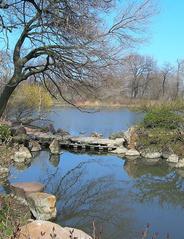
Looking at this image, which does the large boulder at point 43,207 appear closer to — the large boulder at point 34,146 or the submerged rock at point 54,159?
the submerged rock at point 54,159

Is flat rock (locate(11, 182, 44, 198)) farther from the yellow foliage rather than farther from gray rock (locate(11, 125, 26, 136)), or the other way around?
the yellow foliage

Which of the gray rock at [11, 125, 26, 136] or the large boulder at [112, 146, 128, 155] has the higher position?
the gray rock at [11, 125, 26, 136]

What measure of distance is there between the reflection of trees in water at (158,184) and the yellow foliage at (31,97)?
1053cm

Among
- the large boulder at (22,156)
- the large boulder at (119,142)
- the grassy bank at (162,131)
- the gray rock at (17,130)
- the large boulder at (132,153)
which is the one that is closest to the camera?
the large boulder at (22,156)

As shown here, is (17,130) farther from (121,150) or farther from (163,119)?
(163,119)

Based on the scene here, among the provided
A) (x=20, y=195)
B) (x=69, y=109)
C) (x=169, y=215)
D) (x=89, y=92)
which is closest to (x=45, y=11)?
(x=89, y=92)

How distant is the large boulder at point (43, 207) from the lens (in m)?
9.07

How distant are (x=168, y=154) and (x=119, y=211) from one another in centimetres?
775

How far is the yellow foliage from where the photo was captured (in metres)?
25.0

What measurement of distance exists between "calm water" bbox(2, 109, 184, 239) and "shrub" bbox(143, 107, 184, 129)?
2454 mm

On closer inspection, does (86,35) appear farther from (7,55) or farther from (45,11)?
(7,55)

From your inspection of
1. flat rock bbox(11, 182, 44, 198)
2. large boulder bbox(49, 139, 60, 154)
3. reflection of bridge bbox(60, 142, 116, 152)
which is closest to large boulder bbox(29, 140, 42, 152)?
large boulder bbox(49, 139, 60, 154)

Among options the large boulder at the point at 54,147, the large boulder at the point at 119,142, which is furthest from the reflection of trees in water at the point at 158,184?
the large boulder at the point at 54,147

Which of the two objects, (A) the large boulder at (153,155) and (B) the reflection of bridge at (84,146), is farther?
(B) the reflection of bridge at (84,146)
